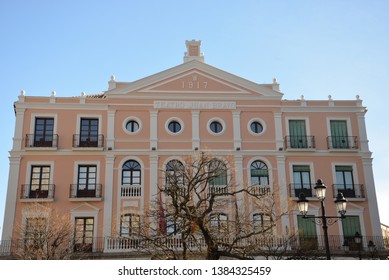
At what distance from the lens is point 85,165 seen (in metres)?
28.1

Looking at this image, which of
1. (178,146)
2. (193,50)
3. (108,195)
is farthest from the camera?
(193,50)

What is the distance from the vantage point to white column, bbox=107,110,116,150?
1121 inches

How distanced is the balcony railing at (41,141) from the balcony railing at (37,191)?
7.39 feet

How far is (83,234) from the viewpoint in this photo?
2655 centimetres

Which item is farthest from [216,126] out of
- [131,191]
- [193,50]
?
[131,191]

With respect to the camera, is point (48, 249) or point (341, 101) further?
point (341, 101)

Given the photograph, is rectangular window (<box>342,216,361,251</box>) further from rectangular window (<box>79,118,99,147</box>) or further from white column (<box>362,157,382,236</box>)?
rectangular window (<box>79,118,99,147</box>)

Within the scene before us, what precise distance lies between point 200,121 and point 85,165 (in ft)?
23.1

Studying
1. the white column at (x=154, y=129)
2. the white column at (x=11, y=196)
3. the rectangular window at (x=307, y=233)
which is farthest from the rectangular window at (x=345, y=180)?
the white column at (x=11, y=196)

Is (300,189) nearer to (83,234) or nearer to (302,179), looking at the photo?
(302,179)

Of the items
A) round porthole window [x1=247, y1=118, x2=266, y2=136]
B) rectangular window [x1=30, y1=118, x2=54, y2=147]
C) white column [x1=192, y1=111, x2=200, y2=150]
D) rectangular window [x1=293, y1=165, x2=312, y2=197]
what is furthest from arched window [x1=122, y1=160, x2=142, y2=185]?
rectangular window [x1=293, y1=165, x2=312, y2=197]

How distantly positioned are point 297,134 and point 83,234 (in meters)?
13.5
